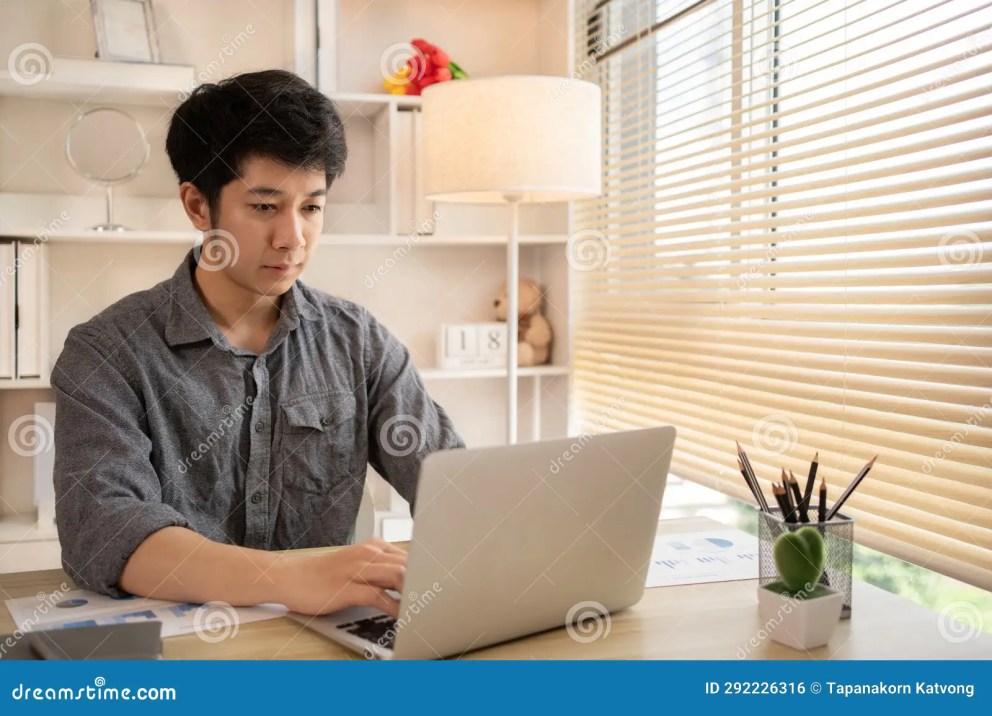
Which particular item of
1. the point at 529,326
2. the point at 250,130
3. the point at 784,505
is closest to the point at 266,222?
the point at 250,130

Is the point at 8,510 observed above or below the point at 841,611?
below

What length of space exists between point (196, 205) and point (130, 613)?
0.74 meters

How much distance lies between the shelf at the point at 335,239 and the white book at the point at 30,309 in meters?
0.06

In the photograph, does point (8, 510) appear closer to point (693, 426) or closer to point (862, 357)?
point (693, 426)

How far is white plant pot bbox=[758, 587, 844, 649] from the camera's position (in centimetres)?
100

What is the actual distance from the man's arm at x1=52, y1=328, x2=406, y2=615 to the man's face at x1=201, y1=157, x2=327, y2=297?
31 centimetres

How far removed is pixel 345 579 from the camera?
1058 millimetres

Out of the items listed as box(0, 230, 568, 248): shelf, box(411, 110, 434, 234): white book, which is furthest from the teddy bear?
box(411, 110, 434, 234): white book

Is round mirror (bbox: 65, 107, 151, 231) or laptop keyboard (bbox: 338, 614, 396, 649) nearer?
laptop keyboard (bbox: 338, 614, 396, 649)

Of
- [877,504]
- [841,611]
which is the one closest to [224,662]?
[841,611]

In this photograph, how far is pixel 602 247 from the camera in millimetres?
2777

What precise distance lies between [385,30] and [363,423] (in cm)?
161

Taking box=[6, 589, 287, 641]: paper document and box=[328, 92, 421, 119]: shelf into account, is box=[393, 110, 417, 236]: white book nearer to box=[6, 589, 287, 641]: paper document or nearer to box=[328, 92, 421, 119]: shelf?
box=[328, 92, 421, 119]: shelf

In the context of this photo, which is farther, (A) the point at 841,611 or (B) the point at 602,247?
(B) the point at 602,247
